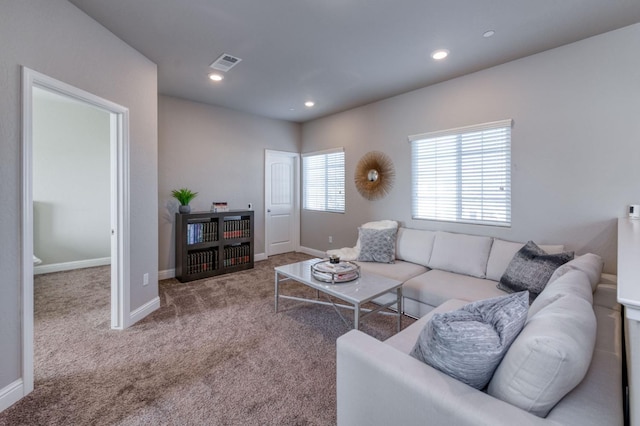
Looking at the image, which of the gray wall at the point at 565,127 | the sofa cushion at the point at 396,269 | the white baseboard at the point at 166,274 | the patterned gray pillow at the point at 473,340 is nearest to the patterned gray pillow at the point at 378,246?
the sofa cushion at the point at 396,269

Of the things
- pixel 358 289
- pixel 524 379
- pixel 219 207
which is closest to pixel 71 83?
pixel 219 207

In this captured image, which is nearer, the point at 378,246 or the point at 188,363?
the point at 188,363

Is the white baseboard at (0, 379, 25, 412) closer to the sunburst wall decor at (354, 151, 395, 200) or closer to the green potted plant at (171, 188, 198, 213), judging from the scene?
the green potted plant at (171, 188, 198, 213)

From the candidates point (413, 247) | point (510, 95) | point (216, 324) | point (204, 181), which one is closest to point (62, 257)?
point (204, 181)

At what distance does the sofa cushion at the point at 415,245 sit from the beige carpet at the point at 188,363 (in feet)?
3.00

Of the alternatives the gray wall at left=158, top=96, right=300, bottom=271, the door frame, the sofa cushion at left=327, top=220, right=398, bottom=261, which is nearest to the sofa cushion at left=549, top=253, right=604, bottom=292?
the sofa cushion at left=327, top=220, right=398, bottom=261

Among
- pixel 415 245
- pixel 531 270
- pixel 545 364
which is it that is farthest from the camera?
pixel 415 245

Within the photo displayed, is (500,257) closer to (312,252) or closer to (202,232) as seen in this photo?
(312,252)

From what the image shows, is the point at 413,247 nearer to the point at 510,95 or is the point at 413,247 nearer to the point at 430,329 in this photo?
the point at 510,95

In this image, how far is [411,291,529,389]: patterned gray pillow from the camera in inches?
39.6

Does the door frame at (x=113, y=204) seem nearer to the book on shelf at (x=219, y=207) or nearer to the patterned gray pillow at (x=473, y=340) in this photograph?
the book on shelf at (x=219, y=207)

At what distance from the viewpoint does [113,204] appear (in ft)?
8.61

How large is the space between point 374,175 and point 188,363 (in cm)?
331

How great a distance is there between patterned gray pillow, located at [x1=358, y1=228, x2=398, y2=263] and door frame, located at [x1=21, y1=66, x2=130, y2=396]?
255 centimetres
